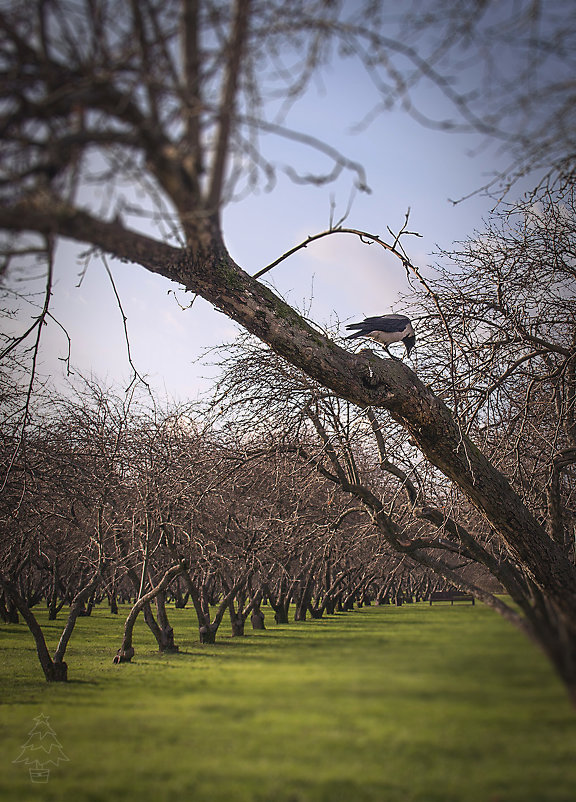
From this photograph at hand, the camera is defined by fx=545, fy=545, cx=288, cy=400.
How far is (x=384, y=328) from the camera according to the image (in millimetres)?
5344

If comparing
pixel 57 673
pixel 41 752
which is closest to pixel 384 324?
pixel 41 752

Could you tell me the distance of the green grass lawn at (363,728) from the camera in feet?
3.41

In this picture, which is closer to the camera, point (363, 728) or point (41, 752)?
point (363, 728)

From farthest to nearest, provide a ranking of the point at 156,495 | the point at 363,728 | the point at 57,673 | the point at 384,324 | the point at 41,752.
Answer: the point at 156,495 < the point at 57,673 < the point at 384,324 < the point at 41,752 < the point at 363,728

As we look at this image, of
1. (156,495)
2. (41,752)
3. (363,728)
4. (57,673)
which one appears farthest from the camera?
(156,495)

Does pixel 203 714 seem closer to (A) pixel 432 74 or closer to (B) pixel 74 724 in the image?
(B) pixel 74 724

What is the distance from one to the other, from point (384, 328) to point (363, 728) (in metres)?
4.52

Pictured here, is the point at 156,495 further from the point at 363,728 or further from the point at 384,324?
the point at 363,728

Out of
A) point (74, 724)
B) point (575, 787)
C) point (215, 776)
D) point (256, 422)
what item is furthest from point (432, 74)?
point (256, 422)

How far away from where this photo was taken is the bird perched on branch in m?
5.32

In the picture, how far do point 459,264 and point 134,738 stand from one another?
5.80 meters

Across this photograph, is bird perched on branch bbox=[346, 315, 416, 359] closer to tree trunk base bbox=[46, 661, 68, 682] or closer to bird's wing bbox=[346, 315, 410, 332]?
bird's wing bbox=[346, 315, 410, 332]

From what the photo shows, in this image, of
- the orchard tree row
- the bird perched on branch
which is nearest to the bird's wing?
the bird perched on branch

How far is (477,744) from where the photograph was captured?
1.05 metres
